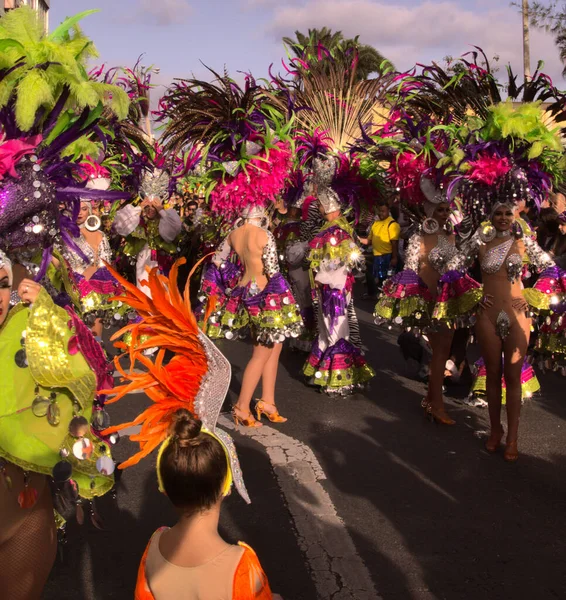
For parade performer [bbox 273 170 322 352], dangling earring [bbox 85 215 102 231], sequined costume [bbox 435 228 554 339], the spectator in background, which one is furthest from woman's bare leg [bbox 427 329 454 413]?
the spectator in background

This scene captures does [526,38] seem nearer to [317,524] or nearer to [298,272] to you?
[298,272]

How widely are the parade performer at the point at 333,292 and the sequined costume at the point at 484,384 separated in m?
1.01

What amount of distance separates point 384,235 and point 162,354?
11461 mm

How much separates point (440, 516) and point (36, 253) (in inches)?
A: 116

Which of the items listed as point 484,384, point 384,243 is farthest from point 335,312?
point 384,243

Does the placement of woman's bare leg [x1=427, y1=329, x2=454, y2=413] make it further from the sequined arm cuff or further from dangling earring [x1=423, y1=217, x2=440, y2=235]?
the sequined arm cuff

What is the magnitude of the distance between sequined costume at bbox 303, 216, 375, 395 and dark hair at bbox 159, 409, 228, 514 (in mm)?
4773

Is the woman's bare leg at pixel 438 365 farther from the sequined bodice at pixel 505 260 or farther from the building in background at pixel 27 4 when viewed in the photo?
the building in background at pixel 27 4

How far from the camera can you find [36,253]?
274 cm

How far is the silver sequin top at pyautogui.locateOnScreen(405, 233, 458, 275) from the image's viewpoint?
6020 millimetres

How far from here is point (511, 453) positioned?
525 centimetres

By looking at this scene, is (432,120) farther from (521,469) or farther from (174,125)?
(521,469)

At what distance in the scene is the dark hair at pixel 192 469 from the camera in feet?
6.99

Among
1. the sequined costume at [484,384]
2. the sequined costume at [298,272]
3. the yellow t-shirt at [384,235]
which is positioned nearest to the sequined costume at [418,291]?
the sequined costume at [484,384]
